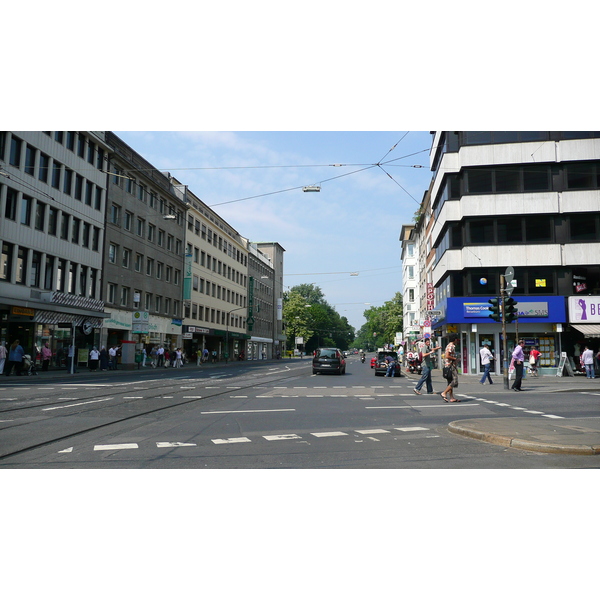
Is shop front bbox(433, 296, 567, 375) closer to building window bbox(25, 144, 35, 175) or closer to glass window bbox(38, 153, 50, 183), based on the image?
glass window bbox(38, 153, 50, 183)

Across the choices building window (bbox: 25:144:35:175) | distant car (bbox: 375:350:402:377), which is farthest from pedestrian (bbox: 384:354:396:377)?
building window (bbox: 25:144:35:175)

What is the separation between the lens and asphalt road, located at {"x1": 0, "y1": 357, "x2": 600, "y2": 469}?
7488 mm

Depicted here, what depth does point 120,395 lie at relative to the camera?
17641 millimetres

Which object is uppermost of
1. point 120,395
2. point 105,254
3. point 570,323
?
point 105,254

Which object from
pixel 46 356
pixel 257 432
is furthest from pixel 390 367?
pixel 257 432

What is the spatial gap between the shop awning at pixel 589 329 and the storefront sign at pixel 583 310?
1.55ft

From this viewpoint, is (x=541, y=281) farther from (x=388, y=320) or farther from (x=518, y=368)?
(x=388, y=320)

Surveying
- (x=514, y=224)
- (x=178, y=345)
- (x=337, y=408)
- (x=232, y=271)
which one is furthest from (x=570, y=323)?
(x=232, y=271)

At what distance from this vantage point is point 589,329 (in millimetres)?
33406

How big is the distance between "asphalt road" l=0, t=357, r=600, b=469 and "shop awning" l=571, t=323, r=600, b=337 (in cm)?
1754

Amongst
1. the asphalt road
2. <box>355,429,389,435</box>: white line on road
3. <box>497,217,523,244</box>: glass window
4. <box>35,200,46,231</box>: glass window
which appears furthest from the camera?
<box>35,200,46,231</box>: glass window
